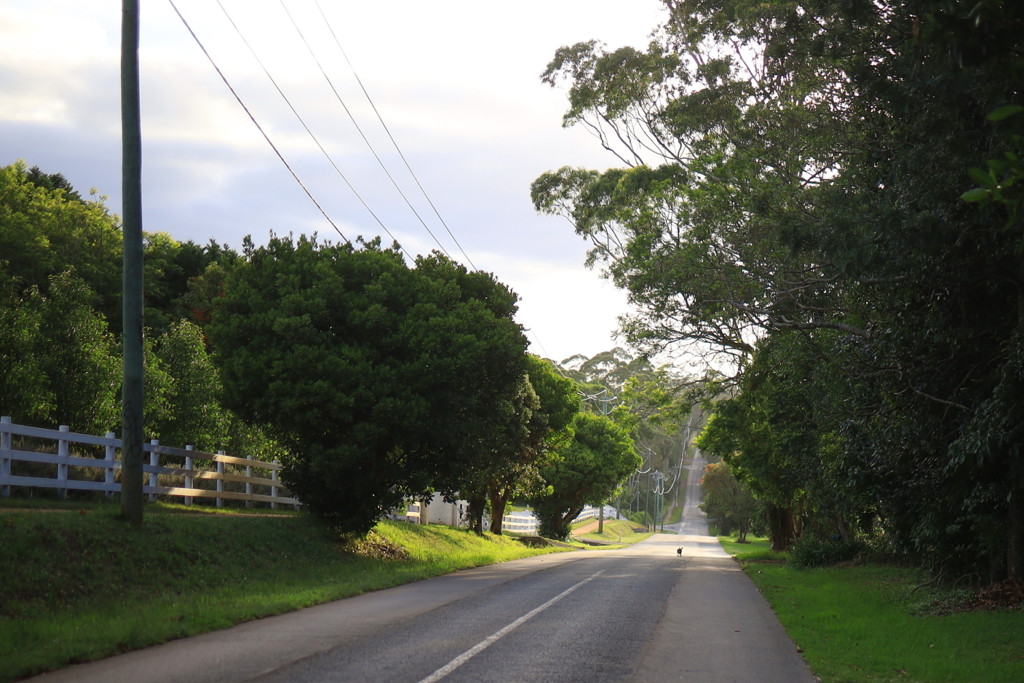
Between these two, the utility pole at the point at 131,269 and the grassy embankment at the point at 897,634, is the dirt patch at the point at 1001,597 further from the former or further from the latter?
the utility pole at the point at 131,269

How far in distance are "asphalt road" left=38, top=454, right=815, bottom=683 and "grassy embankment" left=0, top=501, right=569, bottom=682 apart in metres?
0.44

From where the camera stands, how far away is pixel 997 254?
11.9 metres

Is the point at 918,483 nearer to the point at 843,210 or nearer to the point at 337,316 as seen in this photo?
the point at 843,210

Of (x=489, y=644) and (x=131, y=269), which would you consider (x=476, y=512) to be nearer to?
(x=131, y=269)

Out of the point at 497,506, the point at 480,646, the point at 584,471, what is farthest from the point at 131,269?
the point at 584,471

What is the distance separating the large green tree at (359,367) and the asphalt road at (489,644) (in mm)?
4366

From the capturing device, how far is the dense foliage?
1134 centimetres

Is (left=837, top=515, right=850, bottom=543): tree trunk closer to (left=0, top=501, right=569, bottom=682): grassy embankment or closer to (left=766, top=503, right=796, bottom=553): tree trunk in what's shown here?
(left=766, top=503, right=796, bottom=553): tree trunk

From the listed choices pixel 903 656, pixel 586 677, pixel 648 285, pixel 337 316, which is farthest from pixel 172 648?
pixel 648 285

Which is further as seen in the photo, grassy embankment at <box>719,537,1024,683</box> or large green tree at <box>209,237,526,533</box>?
large green tree at <box>209,237,526,533</box>

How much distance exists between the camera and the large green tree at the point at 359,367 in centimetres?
1883

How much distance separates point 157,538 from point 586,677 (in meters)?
8.56

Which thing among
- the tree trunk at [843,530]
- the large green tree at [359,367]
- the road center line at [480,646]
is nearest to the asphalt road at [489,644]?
the road center line at [480,646]

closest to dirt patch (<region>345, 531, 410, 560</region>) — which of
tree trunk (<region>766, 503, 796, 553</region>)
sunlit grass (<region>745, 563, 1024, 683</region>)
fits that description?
sunlit grass (<region>745, 563, 1024, 683</region>)
